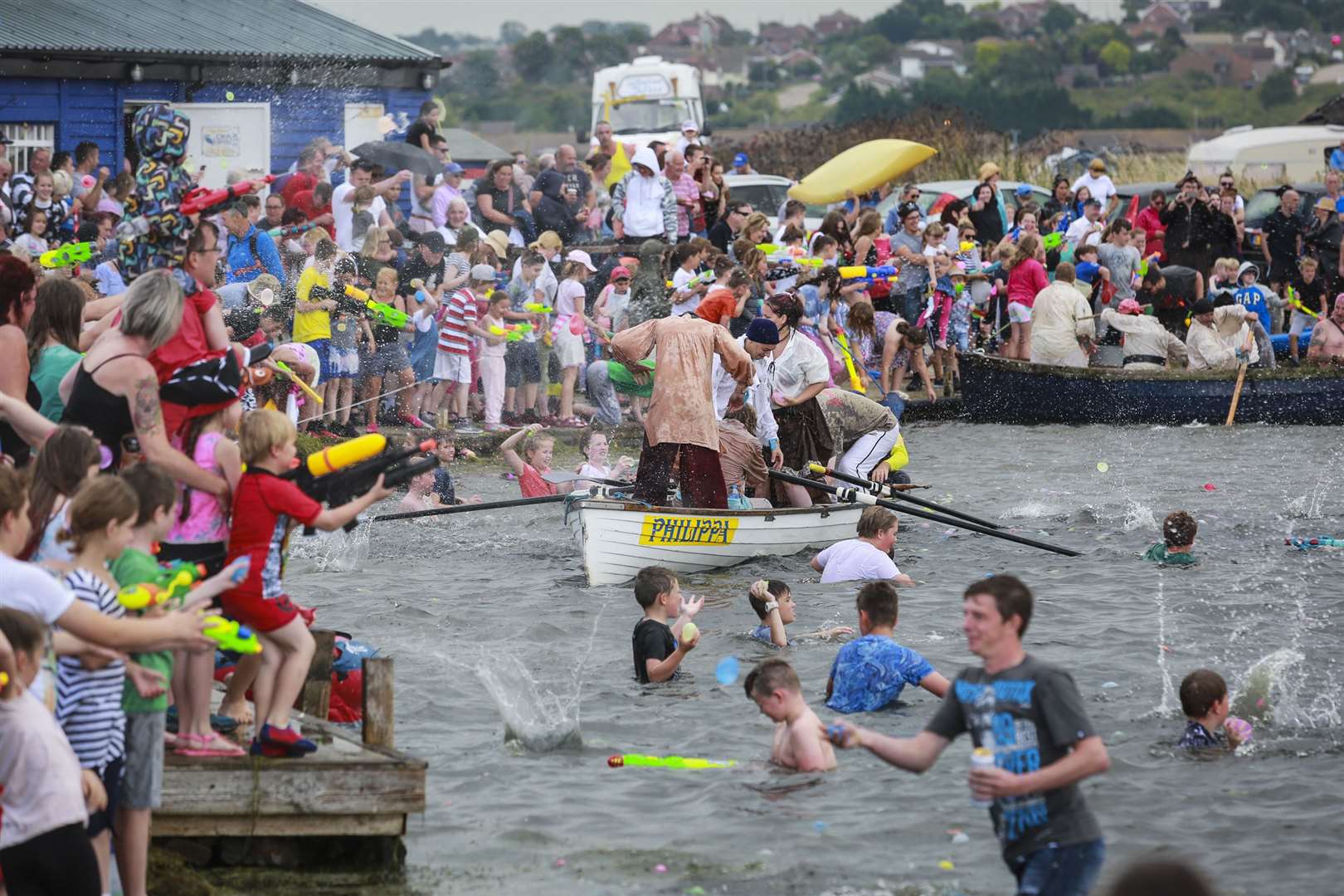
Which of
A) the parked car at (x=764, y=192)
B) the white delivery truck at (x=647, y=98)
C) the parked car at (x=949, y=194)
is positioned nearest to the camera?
the parked car at (x=949, y=194)

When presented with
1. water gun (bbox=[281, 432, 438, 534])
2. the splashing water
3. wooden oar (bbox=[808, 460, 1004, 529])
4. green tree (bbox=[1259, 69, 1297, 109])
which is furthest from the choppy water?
green tree (bbox=[1259, 69, 1297, 109])

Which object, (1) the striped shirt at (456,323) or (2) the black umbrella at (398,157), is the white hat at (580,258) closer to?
(1) the striped shirt at (456,323)

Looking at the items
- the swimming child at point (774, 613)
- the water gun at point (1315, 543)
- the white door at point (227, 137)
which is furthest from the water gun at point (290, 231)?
the water gun at point (1315, 543)

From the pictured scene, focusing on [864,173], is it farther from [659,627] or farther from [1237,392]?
[659,627]

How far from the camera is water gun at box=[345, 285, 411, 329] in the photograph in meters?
16.6

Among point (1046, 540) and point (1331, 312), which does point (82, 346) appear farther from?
point (1331, 312)

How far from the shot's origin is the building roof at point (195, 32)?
76.7 feet

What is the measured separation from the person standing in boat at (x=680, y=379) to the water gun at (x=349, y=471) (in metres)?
5.82

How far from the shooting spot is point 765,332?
45.3 feet

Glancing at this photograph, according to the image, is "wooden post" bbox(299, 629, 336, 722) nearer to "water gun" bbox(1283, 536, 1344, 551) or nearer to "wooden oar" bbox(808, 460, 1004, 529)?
"wooden oar" bbox(808, 460, 1004, 529)

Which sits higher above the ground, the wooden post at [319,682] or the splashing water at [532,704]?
the wooden post at [319,682]

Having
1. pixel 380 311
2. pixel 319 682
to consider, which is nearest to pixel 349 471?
pixel 319 682

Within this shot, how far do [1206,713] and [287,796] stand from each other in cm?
481

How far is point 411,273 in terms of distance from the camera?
18.9 m
